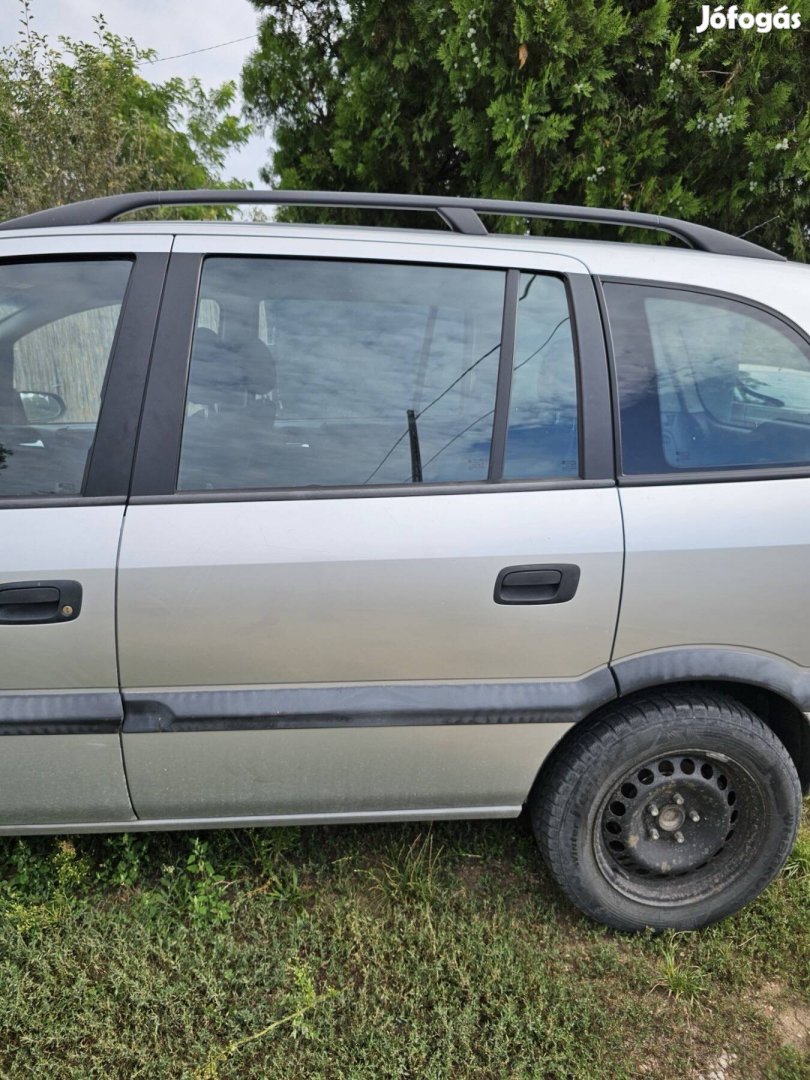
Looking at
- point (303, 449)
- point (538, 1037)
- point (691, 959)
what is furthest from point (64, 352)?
point (691, 959)

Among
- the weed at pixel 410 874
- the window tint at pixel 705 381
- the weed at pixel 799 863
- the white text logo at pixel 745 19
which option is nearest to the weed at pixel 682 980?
the weed at pixel 799 863

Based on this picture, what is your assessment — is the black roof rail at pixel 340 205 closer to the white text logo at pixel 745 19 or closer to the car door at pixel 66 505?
A: the car door at pixel 66 505

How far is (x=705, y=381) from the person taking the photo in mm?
1832

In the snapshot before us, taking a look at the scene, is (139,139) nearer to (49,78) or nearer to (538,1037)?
(49,78)

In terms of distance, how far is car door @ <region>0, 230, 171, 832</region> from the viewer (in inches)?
63.6

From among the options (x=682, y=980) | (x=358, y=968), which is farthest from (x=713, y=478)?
(x=358, y=968)

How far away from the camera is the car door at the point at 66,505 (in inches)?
63.6

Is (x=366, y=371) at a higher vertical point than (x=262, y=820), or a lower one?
higher

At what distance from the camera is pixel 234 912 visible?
199cm

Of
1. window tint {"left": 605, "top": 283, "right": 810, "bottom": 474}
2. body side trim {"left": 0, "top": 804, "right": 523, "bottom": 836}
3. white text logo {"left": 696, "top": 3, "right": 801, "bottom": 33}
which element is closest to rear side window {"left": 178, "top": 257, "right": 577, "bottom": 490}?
window tint {"left": 605, "top": 283, "right": 810, "bottom": 474}

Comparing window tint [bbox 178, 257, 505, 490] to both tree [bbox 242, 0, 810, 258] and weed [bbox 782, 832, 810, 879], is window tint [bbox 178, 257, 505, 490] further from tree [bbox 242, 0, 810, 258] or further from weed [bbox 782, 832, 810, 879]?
tree [bbox 242, 0, 810, 258]

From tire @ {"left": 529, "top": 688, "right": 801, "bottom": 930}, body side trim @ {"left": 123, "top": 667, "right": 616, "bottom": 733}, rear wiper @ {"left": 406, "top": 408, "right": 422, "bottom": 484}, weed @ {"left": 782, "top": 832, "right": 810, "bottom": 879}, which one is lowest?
weed @ {"left": 782, "top": 832, "right": 810, "bottom": 879}

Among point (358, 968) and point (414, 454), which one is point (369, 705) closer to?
point (414, 454)

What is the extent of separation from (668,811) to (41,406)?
207cm
